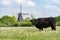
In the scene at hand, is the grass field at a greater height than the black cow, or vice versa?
the black cow

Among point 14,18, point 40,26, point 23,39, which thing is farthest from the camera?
point 14,18

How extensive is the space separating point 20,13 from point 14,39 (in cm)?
5590

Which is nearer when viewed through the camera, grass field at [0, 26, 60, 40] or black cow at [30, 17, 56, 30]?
grass field at [0, 26, 60, 40]

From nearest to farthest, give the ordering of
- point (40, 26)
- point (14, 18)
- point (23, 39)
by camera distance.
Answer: point (23, 39) → point (40, 26) → point (14, 18)

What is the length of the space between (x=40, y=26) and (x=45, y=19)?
1.03 metres

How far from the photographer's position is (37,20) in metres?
26.1

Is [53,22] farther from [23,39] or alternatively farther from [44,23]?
[23,39]

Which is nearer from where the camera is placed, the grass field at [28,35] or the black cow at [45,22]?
the grass field at [28,35]

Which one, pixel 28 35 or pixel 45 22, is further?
pixel 45 22

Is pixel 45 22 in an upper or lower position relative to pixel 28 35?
upper

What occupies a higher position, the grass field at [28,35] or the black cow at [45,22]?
the black cow at [45,22]

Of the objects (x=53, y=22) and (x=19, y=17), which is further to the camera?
(x=19, y=17)

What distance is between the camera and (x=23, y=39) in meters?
13.3

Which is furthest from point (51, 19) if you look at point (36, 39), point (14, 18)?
point (14, 18)
